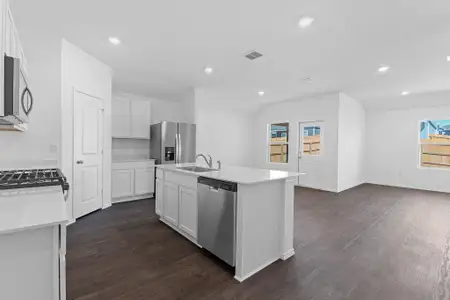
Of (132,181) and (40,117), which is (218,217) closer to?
(40,117)

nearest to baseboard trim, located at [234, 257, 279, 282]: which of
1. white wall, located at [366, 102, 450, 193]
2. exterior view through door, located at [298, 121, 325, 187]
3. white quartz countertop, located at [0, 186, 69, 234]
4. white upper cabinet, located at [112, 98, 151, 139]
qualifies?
white quartz countertop, located at [0, 186, 69, 234]

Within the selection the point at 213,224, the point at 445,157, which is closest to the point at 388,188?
the point at 445,157

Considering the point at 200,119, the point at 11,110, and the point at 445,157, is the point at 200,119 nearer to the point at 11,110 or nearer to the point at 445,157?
the point at 11,110

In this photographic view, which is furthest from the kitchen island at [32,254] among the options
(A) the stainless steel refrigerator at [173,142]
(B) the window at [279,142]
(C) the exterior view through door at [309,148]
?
(B) the window at [279,142]

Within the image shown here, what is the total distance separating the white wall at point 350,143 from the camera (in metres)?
5.79

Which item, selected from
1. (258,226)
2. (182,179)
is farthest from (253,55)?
(258,226)

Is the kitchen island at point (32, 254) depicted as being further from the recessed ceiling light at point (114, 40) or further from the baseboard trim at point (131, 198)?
the baseboard trim at point (131, 198)

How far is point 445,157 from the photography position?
5.92 meters

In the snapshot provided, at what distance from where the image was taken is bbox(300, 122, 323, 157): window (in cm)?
623

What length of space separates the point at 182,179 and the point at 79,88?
229 centimetres

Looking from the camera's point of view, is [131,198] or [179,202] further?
[131,198]

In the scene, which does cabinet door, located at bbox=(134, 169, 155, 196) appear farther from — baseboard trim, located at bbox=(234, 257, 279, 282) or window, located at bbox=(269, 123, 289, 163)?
window, located at bbox=(269, 123, 289, 163)

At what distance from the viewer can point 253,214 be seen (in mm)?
2102

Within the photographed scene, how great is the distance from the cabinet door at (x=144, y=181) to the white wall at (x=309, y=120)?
407 centimetres
